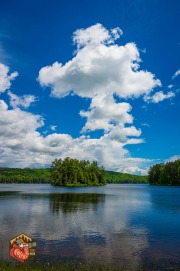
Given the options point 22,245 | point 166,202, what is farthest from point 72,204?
point 22,245

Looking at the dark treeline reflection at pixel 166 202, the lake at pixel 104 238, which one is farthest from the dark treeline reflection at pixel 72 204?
the dark treeline reflection at pixel 166 202

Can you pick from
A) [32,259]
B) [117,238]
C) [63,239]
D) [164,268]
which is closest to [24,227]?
[63,239]

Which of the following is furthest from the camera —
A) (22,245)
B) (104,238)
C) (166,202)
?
(166,202)

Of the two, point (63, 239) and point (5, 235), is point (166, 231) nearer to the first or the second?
point (63, 239)

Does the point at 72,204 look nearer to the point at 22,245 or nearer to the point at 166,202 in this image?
the point at 166,202

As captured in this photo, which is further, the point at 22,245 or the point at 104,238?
the point at 104,238

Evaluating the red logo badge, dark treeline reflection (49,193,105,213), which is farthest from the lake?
dark treeline reflection (49,193,105,213)

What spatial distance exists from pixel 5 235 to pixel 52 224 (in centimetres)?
956

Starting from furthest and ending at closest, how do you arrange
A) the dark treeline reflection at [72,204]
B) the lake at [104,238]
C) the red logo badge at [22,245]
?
the dark treeline reflection at [72,204] < the lake at [104,238] < the red logo badge at [22,245]

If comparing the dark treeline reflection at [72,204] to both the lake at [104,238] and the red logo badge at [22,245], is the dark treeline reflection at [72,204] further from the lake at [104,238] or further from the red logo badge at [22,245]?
the red logo badge at [22,245]

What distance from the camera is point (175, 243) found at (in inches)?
1273

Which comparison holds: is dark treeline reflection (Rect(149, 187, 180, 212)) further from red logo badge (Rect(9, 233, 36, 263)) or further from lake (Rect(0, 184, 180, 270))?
red logo badge (Rect(9, 233, 36, 263))

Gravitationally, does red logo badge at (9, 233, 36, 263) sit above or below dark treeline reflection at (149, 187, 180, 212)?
above

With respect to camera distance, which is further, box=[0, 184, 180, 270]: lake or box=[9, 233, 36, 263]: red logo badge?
box=[0, 184, 180, 270]: lake
